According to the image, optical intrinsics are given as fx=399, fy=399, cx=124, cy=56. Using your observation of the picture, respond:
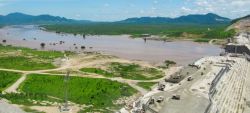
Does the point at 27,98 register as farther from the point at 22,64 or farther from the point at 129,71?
the point at 22,64

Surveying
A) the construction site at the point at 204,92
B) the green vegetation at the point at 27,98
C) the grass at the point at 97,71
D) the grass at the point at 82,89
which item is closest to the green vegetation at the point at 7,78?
the grass at the point at 82,89

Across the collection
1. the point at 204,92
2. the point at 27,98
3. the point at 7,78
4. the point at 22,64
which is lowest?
the point at 27,98

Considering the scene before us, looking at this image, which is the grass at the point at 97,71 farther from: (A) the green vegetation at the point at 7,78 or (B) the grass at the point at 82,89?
(A) the green vegetation at the point at 7,78

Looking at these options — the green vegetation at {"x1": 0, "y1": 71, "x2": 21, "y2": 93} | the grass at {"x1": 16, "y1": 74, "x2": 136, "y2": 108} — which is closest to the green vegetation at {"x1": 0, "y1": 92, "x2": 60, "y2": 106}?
the grass at {"x1": 16, "y1": 74, "x2": 136, "y2": 108}

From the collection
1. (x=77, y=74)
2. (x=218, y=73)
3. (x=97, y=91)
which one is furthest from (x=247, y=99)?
(x=77, y=74)

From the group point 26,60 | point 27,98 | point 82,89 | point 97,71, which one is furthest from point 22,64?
point 27,98

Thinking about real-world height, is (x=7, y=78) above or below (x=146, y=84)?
above

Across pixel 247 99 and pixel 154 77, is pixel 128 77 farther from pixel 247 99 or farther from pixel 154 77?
pixel 247 99
